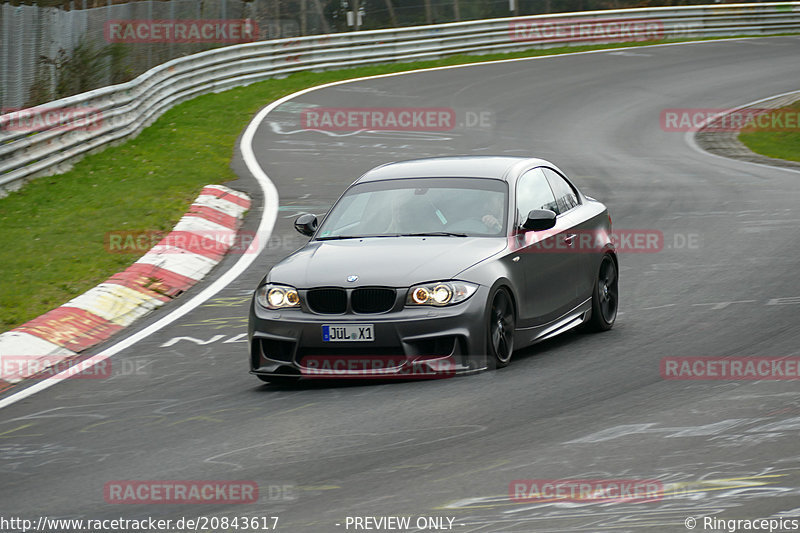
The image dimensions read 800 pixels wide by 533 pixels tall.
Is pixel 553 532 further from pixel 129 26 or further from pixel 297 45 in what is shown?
pixel 297 45

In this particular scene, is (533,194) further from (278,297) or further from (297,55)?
(297,55)

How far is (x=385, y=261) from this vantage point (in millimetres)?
8766

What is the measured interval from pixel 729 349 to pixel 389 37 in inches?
1140

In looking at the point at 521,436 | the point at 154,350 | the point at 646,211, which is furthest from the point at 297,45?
the point at 521,436

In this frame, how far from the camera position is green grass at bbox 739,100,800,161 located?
23.3 metres

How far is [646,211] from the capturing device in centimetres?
1641

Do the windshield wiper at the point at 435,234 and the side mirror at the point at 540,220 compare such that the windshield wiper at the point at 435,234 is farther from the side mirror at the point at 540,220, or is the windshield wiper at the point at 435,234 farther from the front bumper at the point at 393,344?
the front bumper at the point at 393,344

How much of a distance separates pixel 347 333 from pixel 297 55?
27037mm

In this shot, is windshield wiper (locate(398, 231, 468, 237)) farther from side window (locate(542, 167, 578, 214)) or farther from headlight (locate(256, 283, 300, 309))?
side window (locate(542, 167, 578, 214))
